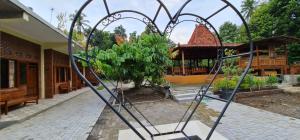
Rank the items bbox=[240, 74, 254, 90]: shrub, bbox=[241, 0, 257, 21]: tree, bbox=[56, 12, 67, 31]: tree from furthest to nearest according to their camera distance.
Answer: bbox=[241, 0, 257, 21]: tree
bbox=[56, 12, 67, 31]: tree
bbox=[240, 74, 254, 90]: shrub

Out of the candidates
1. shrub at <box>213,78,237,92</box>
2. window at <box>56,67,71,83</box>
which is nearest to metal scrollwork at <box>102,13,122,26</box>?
shrub at <box>213,78,237,92</box>

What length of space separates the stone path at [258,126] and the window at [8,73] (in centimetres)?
747

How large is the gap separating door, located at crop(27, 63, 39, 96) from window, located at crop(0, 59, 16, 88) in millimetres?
1659

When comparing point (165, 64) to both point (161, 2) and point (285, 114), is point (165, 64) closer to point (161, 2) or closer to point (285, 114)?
point (285, 114)

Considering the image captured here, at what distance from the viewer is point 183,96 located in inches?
439

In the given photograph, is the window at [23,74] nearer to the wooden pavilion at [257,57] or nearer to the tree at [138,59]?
the tree at [138,59]

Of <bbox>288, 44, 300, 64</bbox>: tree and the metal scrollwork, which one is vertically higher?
<bbox>288, 44, 300, 64</bbox>: tree

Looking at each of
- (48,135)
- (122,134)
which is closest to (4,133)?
(48,135)

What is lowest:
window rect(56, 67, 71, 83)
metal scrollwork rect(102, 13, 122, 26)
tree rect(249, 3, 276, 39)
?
window rect(56, 67, 71, 83)

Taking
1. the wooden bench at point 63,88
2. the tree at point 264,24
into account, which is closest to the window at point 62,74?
the wooden bench at point 63,88

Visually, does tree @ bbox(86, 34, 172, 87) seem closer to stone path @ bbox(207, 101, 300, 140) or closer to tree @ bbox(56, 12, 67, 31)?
stone path @ bbox(207, 101, 300, 140)

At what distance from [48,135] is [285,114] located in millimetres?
6345

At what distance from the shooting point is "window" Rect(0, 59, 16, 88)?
848cm

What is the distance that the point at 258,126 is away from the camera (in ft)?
18.4
